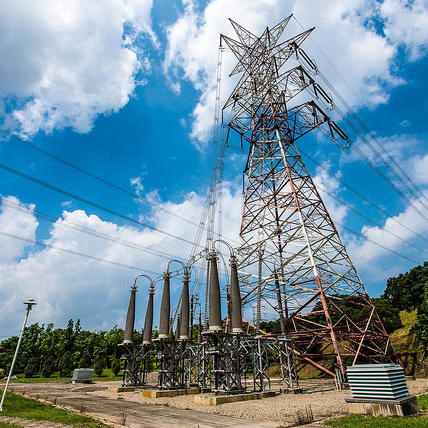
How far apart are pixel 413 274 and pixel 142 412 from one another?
6646cm

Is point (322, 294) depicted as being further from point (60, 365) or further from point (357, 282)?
point (60, 365)

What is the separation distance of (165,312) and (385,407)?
19.1 metres

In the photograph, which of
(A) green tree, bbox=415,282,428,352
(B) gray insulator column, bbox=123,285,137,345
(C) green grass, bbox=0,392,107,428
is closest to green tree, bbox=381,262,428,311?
(A) green tree, bbox=415,282,428,352

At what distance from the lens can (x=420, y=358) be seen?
101ft

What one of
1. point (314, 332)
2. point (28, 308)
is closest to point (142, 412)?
point (28, 308)

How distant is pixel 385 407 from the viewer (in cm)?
1200

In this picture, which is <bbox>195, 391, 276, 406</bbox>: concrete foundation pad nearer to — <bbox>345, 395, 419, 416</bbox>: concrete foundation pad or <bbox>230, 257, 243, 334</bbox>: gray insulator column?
<bbox>230, 257, 243, 334</bbox>: gray insulator column

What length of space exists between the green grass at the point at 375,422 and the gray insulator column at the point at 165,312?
1724cm

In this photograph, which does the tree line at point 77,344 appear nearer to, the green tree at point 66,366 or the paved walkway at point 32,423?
the green tree at point 66,366

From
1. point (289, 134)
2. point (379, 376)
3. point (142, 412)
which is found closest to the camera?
point (379, 376)

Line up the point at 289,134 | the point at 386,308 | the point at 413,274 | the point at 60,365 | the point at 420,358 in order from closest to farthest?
the point at 420,358, the point at 289,134, the point at 386,308, the point at 60,365, the point at 413,274

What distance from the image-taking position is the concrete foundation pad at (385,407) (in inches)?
459

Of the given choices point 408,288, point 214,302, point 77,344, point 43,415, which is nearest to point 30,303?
point 43,415

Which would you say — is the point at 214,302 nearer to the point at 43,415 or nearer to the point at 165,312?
the point at 165,312
